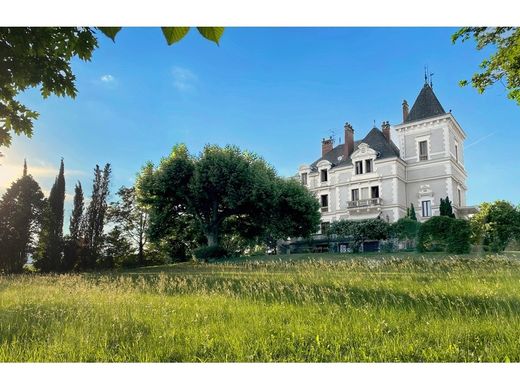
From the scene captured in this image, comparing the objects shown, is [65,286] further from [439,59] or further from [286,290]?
[439,59]

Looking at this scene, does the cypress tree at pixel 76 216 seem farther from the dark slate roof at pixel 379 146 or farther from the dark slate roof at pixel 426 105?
the dark slate roof at pixel 426 105

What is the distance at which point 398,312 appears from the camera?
3.24 meters

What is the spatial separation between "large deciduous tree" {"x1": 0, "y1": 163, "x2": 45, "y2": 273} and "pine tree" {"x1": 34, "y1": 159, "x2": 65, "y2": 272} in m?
0.08

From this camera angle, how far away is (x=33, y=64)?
2.77m

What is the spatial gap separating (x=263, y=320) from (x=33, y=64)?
242cm

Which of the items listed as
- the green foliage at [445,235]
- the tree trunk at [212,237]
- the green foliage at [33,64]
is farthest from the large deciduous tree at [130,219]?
the tree trunk at [212,237]

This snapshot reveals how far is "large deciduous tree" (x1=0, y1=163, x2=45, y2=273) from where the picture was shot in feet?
12.2

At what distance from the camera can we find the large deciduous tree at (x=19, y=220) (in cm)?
373

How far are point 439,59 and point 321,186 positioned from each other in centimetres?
418

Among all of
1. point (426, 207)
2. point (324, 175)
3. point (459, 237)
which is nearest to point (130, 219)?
point (324, 175)

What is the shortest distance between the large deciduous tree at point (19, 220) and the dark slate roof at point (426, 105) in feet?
12.8

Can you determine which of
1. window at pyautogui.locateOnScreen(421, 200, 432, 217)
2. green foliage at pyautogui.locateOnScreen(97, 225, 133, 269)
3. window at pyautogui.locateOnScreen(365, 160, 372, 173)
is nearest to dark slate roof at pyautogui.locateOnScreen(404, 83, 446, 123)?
window at pyautogui.locateOnScreen(421, 200, 432, 217)

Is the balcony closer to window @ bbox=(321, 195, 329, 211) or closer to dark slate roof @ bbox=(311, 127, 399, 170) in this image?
dark slate roof @ bbox=(311, 127, 399, 170)
